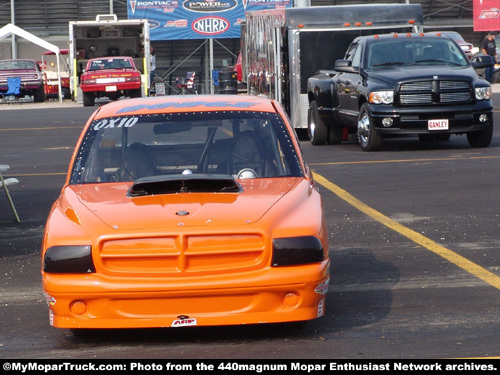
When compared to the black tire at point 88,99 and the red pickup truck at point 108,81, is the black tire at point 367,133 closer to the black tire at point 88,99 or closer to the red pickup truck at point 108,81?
the red pickup truck at point 108,81

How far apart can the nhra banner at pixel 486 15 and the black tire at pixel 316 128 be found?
32.9m

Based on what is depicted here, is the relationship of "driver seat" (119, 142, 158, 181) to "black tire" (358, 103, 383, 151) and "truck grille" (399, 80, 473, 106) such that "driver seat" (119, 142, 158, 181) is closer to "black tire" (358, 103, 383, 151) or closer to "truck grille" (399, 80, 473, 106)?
"truck grille" (399, 80, 473, 106)

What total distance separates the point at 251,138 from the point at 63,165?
10.7 m

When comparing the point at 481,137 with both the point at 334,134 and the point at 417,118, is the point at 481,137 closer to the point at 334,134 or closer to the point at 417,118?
the point at 417,118

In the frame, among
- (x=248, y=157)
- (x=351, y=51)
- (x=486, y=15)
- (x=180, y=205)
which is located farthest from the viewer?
(x=486, y=15)

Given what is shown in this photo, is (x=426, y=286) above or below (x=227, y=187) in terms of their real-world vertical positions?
below

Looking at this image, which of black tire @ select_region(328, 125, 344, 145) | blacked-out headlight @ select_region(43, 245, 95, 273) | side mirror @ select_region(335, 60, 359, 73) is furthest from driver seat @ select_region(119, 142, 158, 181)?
black tire @ select_region(328, 125, 344, 145)

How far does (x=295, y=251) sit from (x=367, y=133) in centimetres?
1225

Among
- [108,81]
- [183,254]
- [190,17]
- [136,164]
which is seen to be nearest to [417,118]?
[136,164]

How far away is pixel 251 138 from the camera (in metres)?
7.41

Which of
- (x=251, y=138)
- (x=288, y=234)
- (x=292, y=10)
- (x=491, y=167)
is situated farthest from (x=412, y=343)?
(x=292, y=10)

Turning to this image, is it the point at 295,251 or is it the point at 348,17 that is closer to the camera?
the point at 295,251

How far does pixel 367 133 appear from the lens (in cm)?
1814

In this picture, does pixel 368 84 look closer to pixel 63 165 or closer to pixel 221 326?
pixel 63 165
